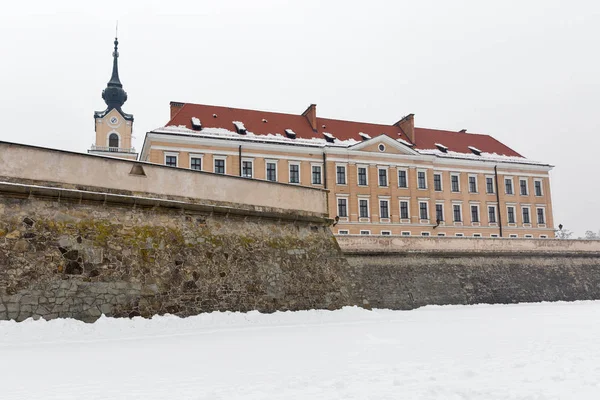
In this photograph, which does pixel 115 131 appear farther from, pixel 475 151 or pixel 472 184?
pixel 475 151

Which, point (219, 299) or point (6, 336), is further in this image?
point (219, 299)

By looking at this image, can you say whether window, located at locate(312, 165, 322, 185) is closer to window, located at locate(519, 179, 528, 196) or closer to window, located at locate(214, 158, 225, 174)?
window, located at locate(214, 158, 225, 174)

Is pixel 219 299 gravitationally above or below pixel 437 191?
below

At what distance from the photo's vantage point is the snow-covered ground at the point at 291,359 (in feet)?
21.1

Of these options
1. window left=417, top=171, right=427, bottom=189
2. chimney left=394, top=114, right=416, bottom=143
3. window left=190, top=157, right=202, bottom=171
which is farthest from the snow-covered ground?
chimney left=394, top=114, right=416, bottom=143

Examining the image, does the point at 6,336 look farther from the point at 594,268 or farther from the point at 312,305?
the point at 594,268

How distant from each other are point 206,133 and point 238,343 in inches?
1090

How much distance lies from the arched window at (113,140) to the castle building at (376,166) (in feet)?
39.2

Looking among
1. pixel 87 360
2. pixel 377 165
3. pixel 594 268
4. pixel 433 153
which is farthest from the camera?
pixel 433 153

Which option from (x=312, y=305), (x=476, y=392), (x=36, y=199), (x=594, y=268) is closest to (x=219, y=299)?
(x=312, y=305)

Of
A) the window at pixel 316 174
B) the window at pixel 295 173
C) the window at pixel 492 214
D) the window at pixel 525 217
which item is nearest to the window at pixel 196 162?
the window at pixel 295 173

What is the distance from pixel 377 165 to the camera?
41531 mm

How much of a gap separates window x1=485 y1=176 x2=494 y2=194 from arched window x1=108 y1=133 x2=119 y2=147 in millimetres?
33943

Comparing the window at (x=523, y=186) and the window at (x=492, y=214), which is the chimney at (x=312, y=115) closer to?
the window at (x=492, y=214)
